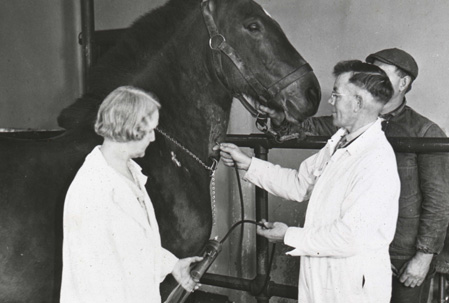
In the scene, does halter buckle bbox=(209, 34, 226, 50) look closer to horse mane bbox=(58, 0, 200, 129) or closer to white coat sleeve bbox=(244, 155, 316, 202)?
horse mane bbox=(58, 0, 200, 129)

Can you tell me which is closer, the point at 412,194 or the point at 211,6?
the point at 211,6

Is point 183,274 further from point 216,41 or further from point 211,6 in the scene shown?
point 211,6

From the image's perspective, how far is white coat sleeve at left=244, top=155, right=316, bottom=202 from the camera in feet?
7.38

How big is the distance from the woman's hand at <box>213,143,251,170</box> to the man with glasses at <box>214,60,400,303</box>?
0.39 metres

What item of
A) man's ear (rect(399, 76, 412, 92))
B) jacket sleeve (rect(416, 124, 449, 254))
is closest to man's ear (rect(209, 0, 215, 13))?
man's ear (rect(399, 76, 412, 92))

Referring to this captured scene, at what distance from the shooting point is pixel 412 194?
231 cm

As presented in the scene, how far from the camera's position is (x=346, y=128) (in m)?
2.01

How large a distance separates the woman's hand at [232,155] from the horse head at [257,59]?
0.32 metres

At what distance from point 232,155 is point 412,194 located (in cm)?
96

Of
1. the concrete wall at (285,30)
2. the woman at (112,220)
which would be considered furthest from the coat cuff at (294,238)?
the concrete wall at (285,30)

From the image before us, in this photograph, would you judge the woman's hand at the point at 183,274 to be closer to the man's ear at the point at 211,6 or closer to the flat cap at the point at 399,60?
the man's ear at the point at 211,6

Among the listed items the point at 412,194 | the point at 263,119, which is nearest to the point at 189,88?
the point at 263,119

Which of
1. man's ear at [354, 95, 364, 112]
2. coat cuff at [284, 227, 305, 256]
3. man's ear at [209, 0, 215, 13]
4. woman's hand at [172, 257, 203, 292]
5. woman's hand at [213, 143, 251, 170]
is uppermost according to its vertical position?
man's ear at [209, 0, 215, 13]

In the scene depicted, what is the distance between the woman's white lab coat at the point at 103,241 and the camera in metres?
1.29
